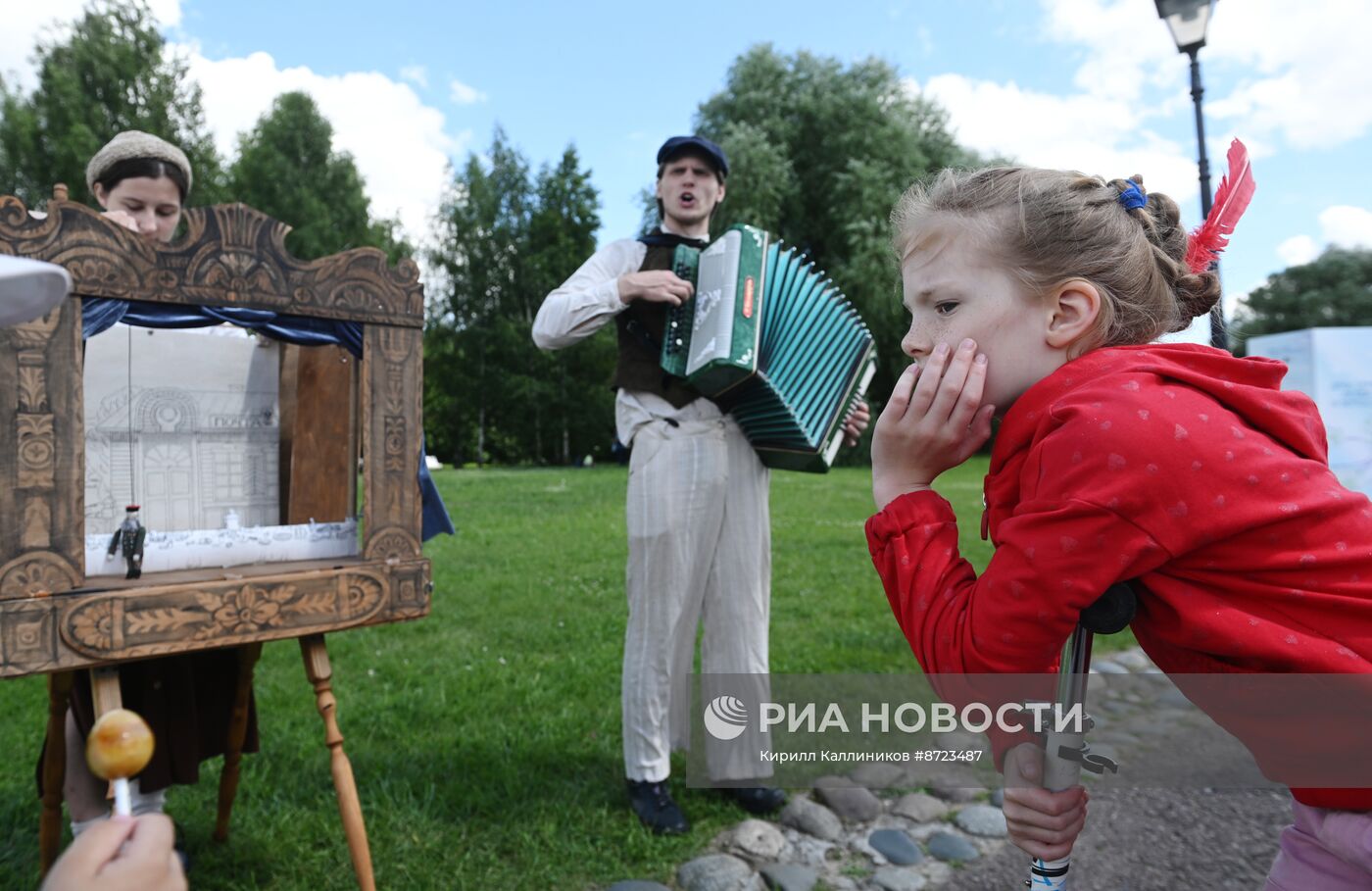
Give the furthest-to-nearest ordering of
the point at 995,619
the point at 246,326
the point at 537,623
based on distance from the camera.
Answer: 1. the point at 537,623
2. the point at 246,326
3. the point at 995,619

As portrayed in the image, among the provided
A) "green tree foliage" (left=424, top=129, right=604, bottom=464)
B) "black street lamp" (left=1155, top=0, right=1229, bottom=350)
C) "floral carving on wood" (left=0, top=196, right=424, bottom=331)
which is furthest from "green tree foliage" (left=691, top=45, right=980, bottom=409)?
"floral carving on wood" (left=0, top=196, right=424, bottom=331)

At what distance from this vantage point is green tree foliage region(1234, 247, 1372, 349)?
1185 inches

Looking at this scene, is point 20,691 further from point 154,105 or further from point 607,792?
point 154,105

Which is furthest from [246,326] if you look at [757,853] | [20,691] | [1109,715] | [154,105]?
[154,105]

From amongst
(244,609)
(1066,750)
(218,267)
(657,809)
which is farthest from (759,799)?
(218,267)

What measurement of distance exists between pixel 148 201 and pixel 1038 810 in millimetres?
2959

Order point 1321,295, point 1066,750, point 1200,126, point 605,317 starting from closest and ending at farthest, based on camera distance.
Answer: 1. point 1066,750
2. point 605,317
3. point 1200,126
4. point 1321,295

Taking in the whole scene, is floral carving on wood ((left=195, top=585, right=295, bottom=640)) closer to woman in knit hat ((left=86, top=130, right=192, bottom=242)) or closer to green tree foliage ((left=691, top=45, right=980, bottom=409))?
woman in knit hat ((left=86, top=130, right=192, bottom=242))

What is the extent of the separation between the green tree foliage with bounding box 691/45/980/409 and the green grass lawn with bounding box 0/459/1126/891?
1630cm

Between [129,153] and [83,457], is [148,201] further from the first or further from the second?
[83,457]

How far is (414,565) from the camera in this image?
2627 millimetres

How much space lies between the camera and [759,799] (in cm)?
338

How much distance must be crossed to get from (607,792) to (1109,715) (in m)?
2.69

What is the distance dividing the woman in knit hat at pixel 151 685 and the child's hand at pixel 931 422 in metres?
2.24
